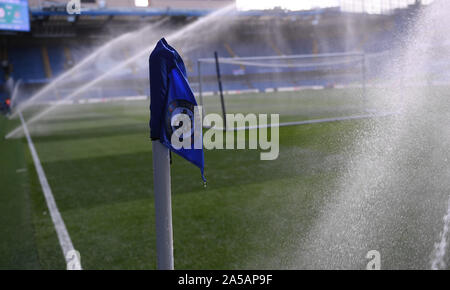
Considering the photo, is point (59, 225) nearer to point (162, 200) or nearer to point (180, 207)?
point (180, 207)

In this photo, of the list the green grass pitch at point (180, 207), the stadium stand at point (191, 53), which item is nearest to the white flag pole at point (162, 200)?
the green grass pitch at point (180, 207)

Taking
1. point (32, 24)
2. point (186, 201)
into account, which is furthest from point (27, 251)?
point (32, 24)

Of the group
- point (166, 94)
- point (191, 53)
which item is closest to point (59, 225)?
point (166, 94)

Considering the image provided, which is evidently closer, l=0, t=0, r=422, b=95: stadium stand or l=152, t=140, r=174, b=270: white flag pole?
l=152, t=140, r=174, b=270: white flag pole

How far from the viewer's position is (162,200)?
1650mm

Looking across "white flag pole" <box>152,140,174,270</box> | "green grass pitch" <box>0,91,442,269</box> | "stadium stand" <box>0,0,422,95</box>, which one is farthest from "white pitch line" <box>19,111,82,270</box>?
"stadium stand" <box>0,0,422,95</box>

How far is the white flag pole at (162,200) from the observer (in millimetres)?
1639

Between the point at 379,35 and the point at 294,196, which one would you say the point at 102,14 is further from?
the point at 294,196

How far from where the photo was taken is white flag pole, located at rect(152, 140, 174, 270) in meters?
1.64

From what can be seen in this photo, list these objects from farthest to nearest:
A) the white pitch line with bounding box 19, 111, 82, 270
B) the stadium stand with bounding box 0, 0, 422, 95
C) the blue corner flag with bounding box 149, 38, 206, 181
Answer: the stadium stand with bounding box 0, 0, 422, 95 → the white pitch line with bounding box 19, 111, 82, 270 → the blue corner flag with bounding box 149, 38, 206, 181

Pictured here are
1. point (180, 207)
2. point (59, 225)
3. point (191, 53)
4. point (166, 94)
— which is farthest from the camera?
point (191, 53)

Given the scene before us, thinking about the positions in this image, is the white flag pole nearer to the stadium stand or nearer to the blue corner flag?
the blue corner flag

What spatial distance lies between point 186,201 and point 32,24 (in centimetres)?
3129

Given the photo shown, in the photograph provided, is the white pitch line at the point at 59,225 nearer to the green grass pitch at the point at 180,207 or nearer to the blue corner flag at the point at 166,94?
the green grass pitch at the point at 180,207
